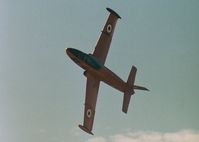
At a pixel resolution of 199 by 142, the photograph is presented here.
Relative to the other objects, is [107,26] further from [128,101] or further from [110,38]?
[128,101]

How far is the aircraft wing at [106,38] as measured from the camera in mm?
42125

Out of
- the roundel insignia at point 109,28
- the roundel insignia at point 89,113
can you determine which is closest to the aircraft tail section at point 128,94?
the roundel insignia at point 89,113

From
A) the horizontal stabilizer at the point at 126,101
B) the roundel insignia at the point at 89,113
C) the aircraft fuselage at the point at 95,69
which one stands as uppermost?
the aircraft fuselage at the point at 95,69

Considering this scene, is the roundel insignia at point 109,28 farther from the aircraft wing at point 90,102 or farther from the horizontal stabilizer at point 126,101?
the horizontal stabilizer at point 126,101

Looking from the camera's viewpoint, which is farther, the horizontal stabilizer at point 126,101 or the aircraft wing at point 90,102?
the horizontal stabilizer at point 126,101

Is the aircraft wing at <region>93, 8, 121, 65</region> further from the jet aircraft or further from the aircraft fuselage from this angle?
the aircraft fuselage

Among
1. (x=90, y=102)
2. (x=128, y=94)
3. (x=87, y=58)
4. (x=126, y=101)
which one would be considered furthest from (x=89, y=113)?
(x=87, y=58)

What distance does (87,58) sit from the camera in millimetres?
39500

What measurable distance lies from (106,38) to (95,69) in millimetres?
4237

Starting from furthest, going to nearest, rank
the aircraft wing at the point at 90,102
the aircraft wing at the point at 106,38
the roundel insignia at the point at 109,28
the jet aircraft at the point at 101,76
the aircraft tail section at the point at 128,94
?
1. the aircraft tail section at the point at 128,94
2. the roundel insignia at the point at 109,28
3. the aircraft wing at the point at 106,38
4. the aircraft wing at the point at 90,102
5. the jet aircraft at the point at 101,76

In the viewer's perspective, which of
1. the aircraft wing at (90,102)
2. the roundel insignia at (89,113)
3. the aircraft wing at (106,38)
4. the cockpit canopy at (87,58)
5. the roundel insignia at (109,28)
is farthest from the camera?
the roundel insignia at (109,28)

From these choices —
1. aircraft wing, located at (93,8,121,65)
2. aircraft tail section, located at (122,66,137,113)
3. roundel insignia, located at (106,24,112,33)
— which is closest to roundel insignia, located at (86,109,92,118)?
aircraft tail section, located at (122,66,137,113)

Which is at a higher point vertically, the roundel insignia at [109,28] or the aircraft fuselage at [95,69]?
the roundel insignia at [109,28]

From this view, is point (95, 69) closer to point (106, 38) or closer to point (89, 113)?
point (106, 38)
